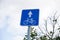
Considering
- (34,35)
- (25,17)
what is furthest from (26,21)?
(34,35)

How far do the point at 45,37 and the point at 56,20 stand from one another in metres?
3.40

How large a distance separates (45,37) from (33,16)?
89.7 ft

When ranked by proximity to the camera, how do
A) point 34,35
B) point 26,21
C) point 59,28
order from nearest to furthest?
point 26,21, point 59,28, point 34,35

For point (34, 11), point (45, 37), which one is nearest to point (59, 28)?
point (45, 37)

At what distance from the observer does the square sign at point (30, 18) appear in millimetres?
6270

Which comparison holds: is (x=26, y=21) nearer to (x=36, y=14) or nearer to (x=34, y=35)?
(x=36, y=14)

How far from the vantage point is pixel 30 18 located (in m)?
6.32

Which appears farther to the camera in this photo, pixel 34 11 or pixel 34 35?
pixel 34 35

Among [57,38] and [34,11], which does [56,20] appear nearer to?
[57,38]

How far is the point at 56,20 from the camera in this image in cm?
3184

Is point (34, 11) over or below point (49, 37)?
over

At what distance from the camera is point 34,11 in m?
6.39

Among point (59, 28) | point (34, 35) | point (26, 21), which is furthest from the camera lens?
point (34, 35)

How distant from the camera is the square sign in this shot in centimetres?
627
